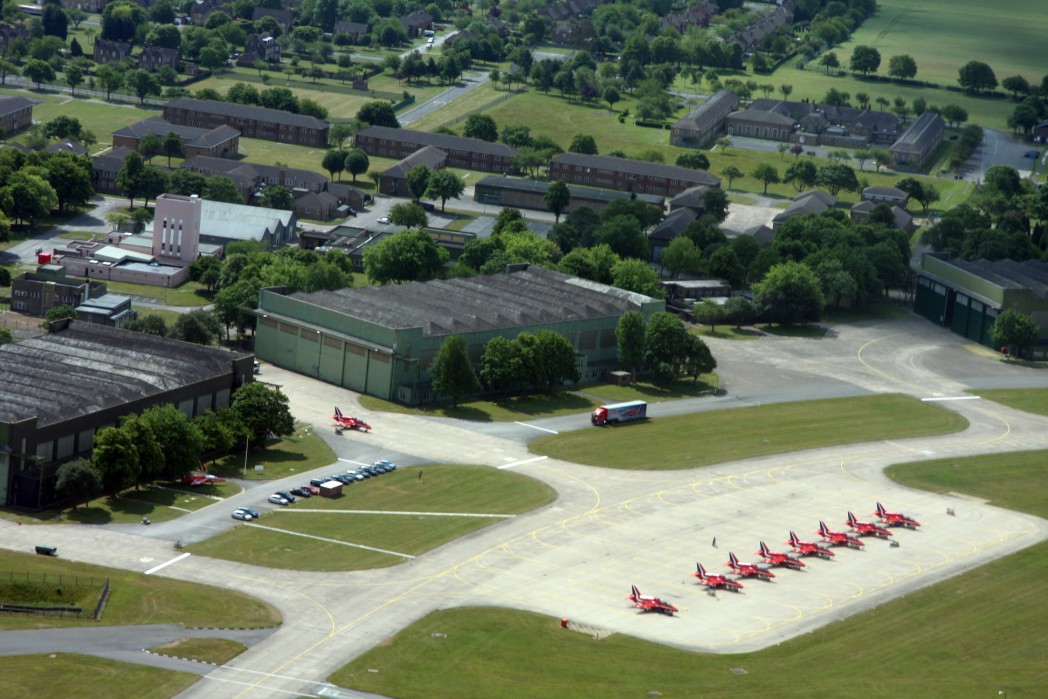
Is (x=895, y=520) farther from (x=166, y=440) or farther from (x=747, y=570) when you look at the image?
(x=166, y=440)

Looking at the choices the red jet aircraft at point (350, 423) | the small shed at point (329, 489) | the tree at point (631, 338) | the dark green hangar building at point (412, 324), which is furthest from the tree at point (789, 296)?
the small shed at point (329, 489)

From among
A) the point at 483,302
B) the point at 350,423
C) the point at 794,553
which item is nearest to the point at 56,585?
the point at 350,423

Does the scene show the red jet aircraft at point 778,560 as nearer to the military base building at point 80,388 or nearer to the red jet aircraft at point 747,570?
the red jet aircraft at point 747,570

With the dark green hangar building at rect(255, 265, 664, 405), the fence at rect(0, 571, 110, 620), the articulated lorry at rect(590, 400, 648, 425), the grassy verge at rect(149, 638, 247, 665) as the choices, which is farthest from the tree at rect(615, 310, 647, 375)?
the grassy verge at rect(149, 638, 247, 665)

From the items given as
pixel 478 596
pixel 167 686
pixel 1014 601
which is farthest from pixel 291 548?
pixel 1014 601

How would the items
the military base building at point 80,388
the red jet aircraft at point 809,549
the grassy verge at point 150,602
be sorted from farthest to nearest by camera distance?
the red jet aircraft at point 809,549 < the military base building at point 80,388 < the grassy verge at point 150,602

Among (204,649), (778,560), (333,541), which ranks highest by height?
(778,560)

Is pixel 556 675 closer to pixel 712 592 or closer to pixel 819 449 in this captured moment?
pixel 712 592
